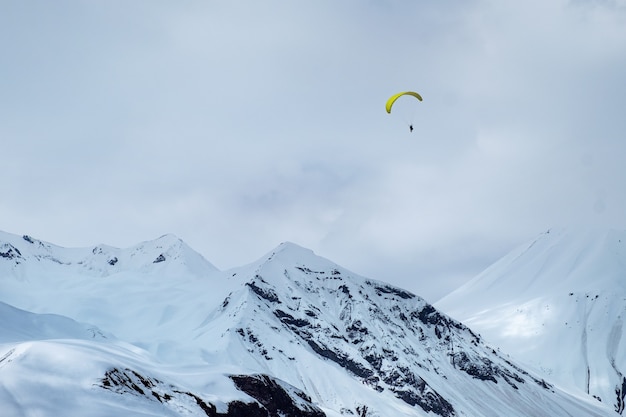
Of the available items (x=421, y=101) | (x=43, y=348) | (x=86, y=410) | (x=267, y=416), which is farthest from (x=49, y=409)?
(x=421, y=101)

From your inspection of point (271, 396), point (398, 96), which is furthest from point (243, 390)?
point (398, 96)

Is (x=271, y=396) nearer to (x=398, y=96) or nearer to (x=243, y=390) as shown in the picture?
(x=243, y=390)

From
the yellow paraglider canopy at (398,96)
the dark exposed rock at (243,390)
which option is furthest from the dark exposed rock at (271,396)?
the yellow paraglider canopy at (398,96)

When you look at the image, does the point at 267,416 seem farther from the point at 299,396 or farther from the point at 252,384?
the point at 299,396

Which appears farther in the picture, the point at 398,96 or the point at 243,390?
the point at 398,96

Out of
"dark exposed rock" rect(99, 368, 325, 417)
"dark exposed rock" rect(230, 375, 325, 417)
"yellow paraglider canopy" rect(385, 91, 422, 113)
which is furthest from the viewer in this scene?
"yellow paraglider canopy" rect(385, 91, 422, 113)

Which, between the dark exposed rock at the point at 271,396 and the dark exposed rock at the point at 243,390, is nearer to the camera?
the dark exposed rock at the point at 243,390

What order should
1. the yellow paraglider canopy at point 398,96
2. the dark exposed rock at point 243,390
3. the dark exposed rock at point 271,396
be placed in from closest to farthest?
the dark exposed rock at point 243,390 → the dark exposed rock at point 271,396 → the yellow paraglider canopy at point 398,96

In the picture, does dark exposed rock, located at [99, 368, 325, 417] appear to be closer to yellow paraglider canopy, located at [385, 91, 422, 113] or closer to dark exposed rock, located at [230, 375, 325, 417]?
dark exposed rock, located at [230, 375, 325, 417]

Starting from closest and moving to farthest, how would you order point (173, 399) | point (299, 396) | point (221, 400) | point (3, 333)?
point (173, 399) → point (221, 400) → point (299, 396) → point (3, 333)

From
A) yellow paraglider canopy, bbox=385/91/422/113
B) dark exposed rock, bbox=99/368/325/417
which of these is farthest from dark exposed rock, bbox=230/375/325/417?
yellow paraglider canopy, bbox=385/91/422/113

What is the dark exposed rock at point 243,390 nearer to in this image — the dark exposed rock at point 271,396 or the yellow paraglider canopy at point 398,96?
the dark exposed rock at point 271,396
